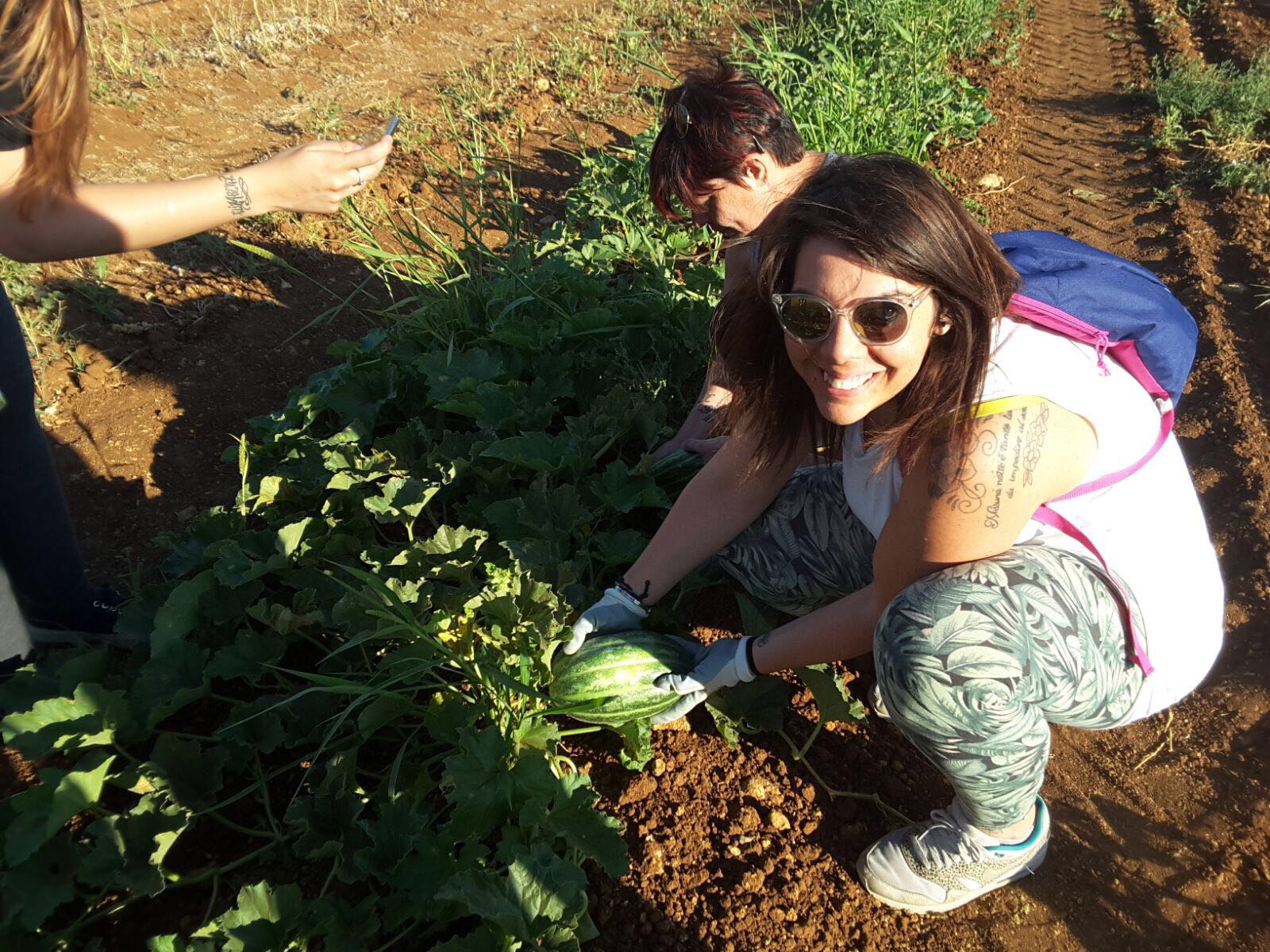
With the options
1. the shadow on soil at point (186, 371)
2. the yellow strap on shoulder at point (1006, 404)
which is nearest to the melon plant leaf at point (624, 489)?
the yellow strap on shoulder at point (1006, 404)

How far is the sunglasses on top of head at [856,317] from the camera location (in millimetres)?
1705

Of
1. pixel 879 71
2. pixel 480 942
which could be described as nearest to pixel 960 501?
pixel 480 942

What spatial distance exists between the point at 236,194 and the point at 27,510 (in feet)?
3.21

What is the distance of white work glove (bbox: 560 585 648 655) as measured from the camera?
2.33 meters

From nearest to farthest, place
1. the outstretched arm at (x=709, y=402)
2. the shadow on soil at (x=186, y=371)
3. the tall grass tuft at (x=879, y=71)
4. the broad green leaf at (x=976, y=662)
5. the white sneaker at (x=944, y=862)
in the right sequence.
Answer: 1. the broad green leaf at (x=976, y=662)
2. the white sneaker at (x=944, y=862)
3. the outstretched arm at (x=709, y=402)
4. the shadow on soil at (x=186, y=371)
5. the tall grass tuft at (x=879, y=71)

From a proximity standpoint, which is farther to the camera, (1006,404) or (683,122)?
(683,122)

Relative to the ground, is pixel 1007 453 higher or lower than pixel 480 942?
higher

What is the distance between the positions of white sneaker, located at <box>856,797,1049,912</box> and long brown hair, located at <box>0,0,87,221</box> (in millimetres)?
2227

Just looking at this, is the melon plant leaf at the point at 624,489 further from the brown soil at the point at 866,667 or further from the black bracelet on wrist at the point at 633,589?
the brown soil at the point at 866,667

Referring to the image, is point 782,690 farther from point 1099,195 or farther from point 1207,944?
point 1099,195

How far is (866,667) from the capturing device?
2643 millimetres

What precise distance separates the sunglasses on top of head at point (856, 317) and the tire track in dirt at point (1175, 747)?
4.45ft

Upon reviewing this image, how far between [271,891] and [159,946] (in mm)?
216

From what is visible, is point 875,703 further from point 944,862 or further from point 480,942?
point 480,942
